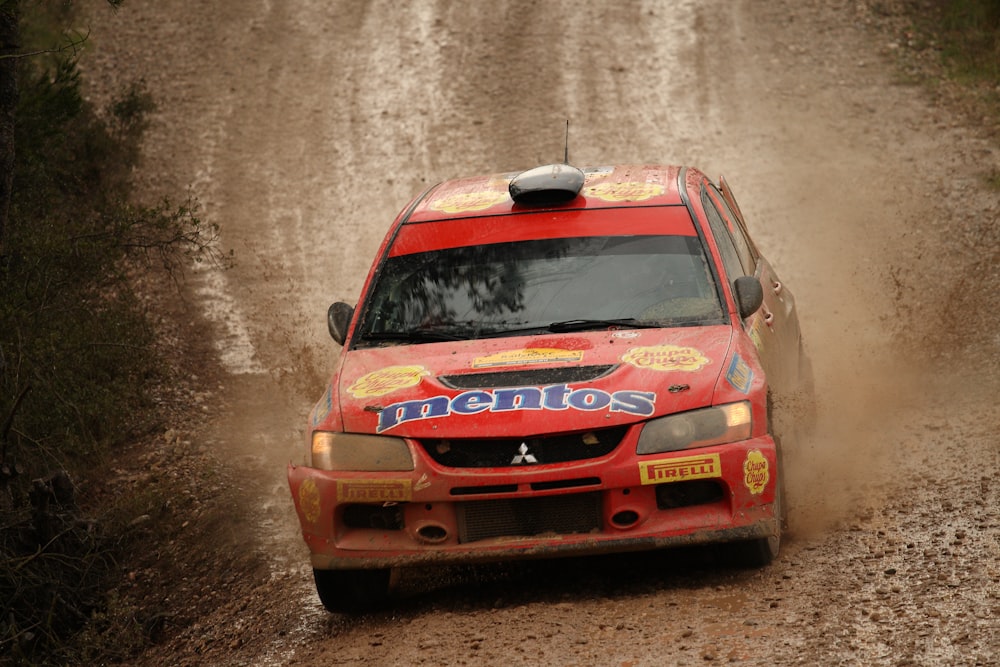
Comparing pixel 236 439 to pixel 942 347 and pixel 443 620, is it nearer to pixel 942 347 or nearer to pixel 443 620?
pixel 443 620

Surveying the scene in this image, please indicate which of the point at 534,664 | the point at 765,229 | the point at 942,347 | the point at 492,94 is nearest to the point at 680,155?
the point at 765,229

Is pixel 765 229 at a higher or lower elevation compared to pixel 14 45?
lower

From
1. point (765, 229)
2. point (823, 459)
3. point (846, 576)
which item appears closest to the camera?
point (846, 576)

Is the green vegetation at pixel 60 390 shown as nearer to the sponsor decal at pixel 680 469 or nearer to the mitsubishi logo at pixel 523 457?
the mitsubishi logo at pixel 523 457

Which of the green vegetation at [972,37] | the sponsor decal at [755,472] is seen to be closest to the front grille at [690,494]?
the sponsor decal at [755,472]

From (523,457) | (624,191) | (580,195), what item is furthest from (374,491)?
(624,191)

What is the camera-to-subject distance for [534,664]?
15.9 feet

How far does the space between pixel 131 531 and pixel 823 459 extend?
13.9 ft

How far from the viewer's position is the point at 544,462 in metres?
5.34

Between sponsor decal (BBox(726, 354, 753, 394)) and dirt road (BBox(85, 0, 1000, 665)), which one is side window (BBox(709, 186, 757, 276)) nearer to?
dirt road (BBox(85, 0, 1000, 665))

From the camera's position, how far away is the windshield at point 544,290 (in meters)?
6.22

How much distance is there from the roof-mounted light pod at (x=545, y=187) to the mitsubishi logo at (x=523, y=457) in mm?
1858

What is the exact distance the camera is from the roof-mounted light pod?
6770 mm

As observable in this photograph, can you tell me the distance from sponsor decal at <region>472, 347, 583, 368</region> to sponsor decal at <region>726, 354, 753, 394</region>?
26.1 inches
